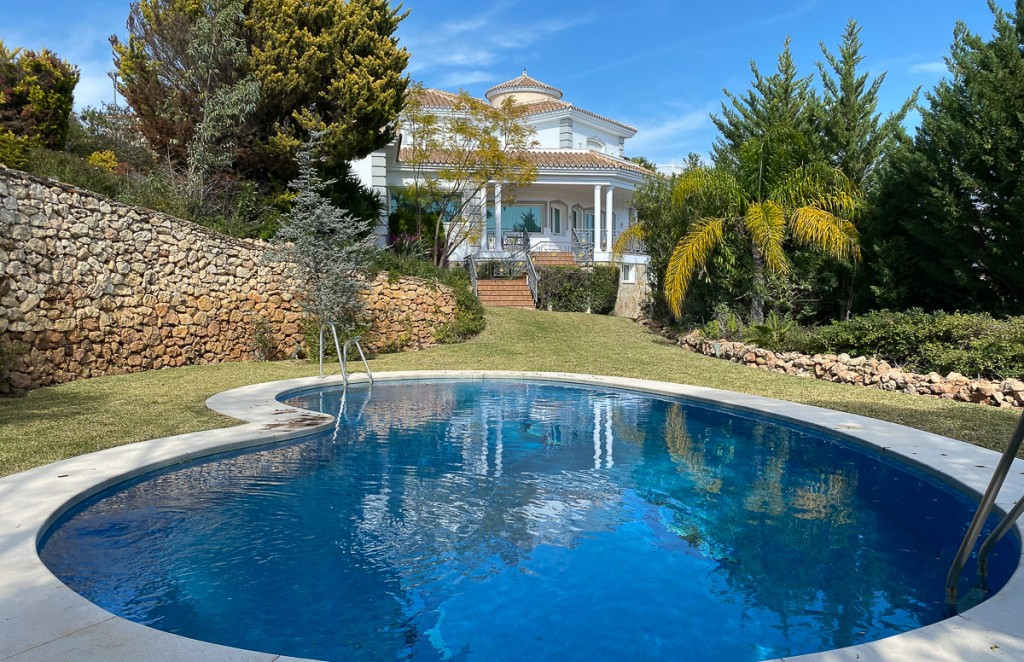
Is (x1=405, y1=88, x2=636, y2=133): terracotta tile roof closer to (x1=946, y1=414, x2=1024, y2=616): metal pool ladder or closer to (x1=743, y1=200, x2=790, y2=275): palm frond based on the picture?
(x1=743, y1=200, x2=790, y2=275): palm frond

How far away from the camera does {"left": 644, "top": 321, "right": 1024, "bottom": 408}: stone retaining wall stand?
30.1ft

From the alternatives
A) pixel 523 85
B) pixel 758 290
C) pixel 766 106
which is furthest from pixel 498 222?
pixel 523 85

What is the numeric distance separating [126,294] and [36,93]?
230 inches

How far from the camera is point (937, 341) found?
35.7ft

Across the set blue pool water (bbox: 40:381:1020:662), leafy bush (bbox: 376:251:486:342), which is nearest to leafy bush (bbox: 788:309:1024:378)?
blue pool water (bbox: 40:381:1020:662)

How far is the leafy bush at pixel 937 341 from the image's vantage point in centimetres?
989

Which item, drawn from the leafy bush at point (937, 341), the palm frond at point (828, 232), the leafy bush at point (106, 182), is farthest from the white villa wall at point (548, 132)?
the leafy bush at point (937, 341)

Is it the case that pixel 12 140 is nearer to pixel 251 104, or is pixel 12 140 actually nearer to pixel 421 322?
pixel 251 104

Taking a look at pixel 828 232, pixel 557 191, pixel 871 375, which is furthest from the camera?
pixel 557 191

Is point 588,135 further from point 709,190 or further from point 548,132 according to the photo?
point 709,190

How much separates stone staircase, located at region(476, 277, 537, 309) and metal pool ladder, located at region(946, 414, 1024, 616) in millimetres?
18213

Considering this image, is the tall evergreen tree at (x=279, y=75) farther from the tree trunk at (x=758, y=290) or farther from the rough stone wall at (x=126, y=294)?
the tree trunk at (x=758, y=290)

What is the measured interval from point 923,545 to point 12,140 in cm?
1669

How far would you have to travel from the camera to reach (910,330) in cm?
1110
